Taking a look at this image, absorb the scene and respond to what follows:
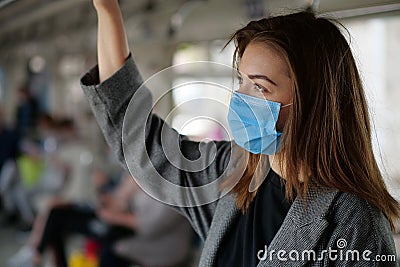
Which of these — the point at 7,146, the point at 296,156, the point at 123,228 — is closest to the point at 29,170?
the point at 7,146

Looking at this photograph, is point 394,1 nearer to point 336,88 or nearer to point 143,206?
point 336,88

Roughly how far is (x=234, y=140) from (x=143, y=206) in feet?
5.19

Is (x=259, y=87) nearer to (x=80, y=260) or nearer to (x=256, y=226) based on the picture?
(x=256, y=226)

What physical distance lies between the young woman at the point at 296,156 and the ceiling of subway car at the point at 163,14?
7 cm

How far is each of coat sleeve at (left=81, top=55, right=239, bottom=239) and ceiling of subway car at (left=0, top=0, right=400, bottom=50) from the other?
14 centimetres

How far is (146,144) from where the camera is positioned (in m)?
0.64

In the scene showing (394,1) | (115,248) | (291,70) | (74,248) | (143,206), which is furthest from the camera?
(74,248)

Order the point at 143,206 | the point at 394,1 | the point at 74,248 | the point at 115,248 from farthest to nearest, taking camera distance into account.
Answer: the point at 74,248, the point at 115,248, the point at 143,206, the point at 394,1

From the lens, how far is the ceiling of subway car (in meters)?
0.67

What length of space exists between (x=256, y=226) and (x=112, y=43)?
25cm

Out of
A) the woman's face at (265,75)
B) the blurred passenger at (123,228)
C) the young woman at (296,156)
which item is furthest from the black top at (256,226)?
the blurred passenger at (123,228)

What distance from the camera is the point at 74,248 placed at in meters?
2.66

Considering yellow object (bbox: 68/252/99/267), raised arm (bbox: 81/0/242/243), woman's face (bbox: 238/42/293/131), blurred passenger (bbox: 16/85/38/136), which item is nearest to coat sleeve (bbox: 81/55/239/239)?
raised arm (bbox: 81/0/242/243)

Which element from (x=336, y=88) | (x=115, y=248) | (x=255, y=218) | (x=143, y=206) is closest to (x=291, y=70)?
(x=336, y=88)
